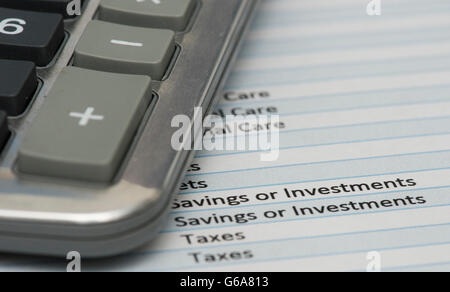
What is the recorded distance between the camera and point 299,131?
1.29ft

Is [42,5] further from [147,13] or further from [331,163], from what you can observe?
[331,163]

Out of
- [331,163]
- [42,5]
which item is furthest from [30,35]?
[331,163]

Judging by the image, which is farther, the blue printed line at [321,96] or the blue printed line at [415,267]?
the blue printed line at [321,96]

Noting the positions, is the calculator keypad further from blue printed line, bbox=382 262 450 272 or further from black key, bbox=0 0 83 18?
blue printed line, bbox=382 262 450 272

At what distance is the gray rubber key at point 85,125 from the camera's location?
0.30 m

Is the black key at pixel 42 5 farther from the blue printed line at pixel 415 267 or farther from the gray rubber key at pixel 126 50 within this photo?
the blue printed line at pixel 415 267

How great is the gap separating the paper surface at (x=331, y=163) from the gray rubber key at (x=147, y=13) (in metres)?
0.06

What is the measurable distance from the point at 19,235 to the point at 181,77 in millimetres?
106

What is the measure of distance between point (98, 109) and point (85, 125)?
11 millimetres

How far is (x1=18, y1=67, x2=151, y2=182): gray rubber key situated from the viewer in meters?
0.30

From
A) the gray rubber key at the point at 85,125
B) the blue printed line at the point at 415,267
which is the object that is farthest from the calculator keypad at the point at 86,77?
the blue printed line at the point at 415,267

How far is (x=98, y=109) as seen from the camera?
0.32 metres

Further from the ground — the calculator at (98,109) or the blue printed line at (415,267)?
the calculator at (98,109)
